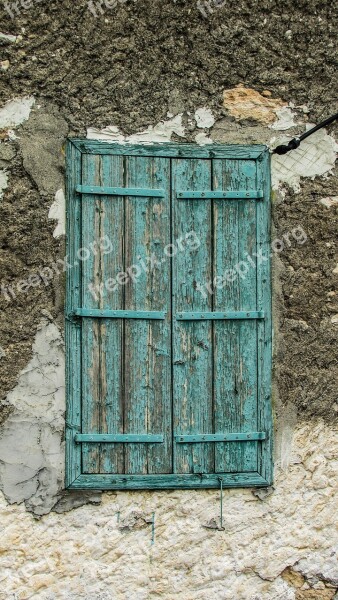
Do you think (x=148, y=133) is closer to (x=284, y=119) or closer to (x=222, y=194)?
(x=222, y=194)

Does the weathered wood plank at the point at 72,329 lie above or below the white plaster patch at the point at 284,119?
below

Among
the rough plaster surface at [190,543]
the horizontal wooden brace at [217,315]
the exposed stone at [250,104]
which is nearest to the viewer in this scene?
the rough plaster surface at [190,543]

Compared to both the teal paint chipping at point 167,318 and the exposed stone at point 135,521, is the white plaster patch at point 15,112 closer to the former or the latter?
the teal paint chipping at point 167,318

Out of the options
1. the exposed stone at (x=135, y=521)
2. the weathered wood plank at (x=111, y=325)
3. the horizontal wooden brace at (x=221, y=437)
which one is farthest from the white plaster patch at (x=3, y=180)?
the exposed stone at (x=135, y=521)

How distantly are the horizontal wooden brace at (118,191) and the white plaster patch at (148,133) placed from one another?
0.22m

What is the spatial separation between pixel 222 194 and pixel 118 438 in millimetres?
1165

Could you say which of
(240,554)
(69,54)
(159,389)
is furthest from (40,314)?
(240,554)

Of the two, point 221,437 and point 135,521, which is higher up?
point 221,437

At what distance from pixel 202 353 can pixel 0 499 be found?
3.51ft

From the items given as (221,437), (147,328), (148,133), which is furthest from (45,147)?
(221,437)

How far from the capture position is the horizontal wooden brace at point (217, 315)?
354cm

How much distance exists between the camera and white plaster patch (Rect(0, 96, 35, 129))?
11.5ft

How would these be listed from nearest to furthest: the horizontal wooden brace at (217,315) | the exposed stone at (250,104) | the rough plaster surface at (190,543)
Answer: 1. the rough plaster surface at (190,543)
2. the horizontal wooden brace at (217,315)
3. the exposed stone at (250,104)

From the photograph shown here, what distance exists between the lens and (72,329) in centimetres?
350
